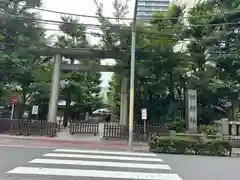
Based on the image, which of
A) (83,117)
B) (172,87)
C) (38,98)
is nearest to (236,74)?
(172,87)

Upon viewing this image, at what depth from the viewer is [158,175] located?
756 centimetres

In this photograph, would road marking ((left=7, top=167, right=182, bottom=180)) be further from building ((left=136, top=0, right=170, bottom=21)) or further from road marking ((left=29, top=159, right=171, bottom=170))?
building ((left=136, top=0, right=170, bottom=21))

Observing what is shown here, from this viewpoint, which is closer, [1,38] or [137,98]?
[1,38]

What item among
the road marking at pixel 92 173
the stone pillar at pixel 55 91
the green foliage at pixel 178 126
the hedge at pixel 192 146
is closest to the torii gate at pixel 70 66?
the stone pillar at pixel 55 91

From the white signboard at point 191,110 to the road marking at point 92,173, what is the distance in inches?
445

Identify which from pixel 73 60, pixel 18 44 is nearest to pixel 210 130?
pixel 73 60

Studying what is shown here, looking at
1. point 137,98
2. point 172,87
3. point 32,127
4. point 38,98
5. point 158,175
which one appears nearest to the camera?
point 158,175

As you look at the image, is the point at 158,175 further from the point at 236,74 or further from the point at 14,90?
the point at 14,90

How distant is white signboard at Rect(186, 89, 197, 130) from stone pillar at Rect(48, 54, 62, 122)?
34.0ft

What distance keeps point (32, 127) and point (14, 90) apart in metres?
6.27

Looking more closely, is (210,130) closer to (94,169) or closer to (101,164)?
(101,164)

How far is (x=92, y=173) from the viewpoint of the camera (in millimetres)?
7414

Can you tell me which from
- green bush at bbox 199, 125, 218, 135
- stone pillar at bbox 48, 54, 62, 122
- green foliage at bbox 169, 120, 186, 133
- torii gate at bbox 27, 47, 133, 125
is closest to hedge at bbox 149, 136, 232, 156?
green bush at bbox 199, 125, 218, 135

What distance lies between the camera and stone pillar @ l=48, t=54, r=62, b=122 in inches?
827
